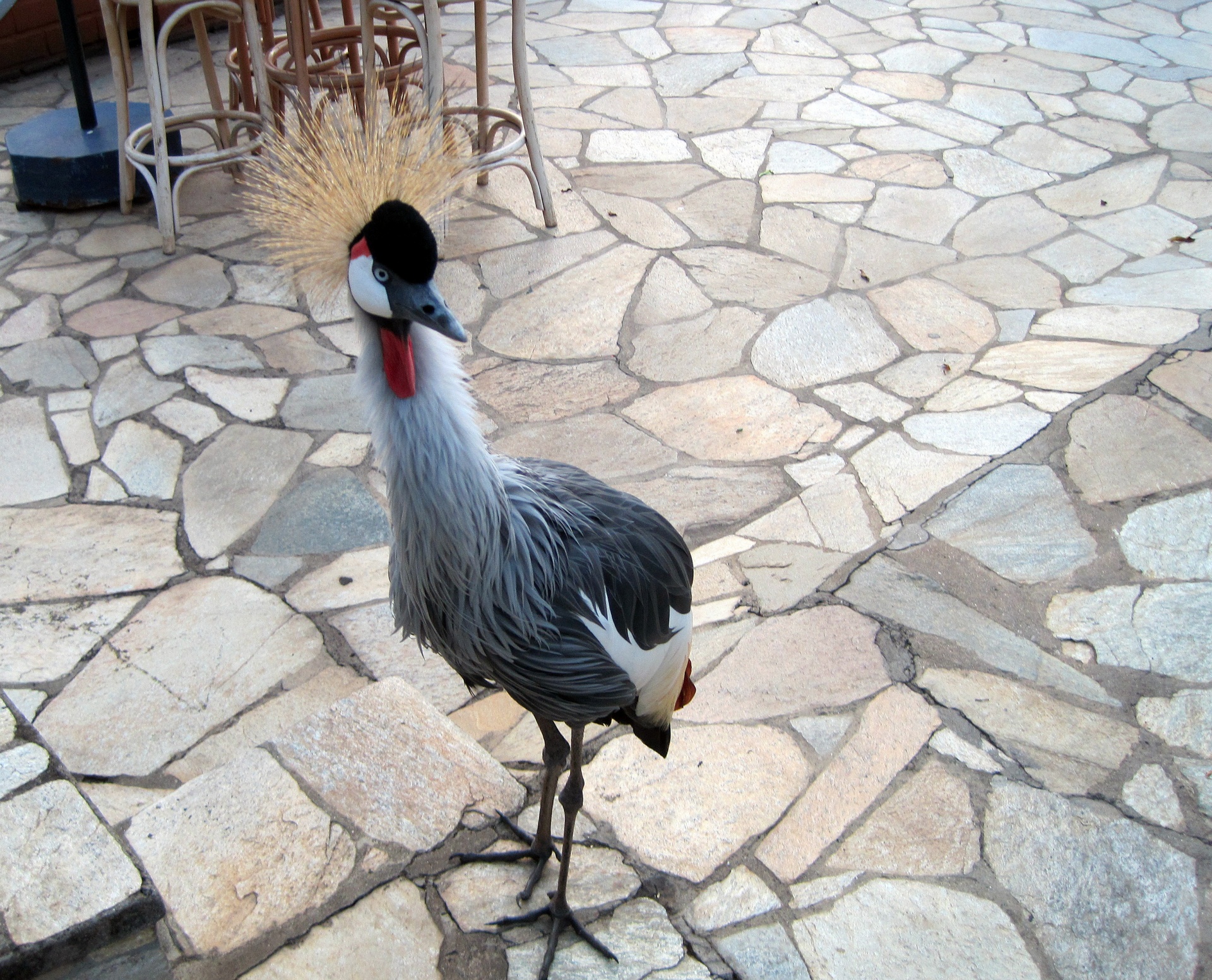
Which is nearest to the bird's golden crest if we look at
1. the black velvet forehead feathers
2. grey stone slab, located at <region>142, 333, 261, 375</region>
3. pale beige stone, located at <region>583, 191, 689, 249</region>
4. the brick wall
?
the black velvet forehead feathers

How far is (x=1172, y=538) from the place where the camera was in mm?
3158

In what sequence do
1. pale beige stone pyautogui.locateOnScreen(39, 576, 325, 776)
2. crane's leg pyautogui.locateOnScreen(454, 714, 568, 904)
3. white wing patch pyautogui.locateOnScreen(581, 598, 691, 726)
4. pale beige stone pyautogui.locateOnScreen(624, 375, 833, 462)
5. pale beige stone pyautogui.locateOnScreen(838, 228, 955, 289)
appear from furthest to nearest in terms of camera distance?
pale beige stone pyautogui.locateOnScreen(838, 228, 955, 289), pale beige stone pyautogui.locateOnScreen(624, 375, 833, 462), pale beige stone pyautogui.locateOnScreen(39, 576, 325, 776), crane's leg pyautogui.locateOnScreen(454, 714, 568, 904), white wing patch pyautogui.locateOnScreen(581, 598, 691, 726)

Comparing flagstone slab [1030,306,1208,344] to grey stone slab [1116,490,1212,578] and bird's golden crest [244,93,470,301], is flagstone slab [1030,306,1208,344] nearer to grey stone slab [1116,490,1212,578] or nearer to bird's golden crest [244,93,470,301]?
grey stone slab [1116,490,1212,578]

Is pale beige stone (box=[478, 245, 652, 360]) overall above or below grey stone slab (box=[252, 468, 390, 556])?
above

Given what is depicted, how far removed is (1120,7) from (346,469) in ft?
24.9

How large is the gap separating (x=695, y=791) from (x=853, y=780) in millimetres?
396

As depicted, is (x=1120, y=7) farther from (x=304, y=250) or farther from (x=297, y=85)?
(x=304, y=250)

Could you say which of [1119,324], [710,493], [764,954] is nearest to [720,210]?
[1119,324]

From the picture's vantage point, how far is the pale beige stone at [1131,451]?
3361mm

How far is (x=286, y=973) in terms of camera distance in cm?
198

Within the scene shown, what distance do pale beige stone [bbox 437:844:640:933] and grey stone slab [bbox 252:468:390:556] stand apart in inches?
52.1

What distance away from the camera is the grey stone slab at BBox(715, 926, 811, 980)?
6.70 feet

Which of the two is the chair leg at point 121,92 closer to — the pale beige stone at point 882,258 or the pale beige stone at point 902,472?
the pale beige stone at point 882,258

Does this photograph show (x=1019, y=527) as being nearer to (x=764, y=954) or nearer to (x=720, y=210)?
(x=764, y=954)
